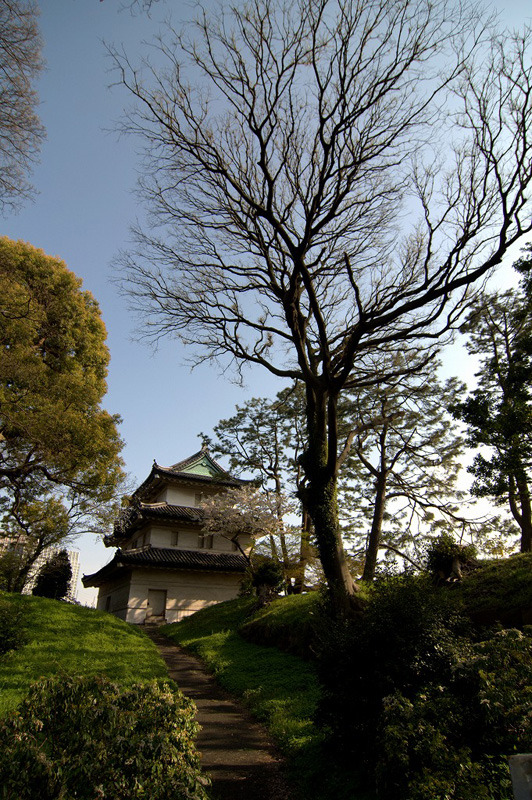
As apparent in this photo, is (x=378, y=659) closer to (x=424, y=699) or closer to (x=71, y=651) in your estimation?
(x=424, y=699)

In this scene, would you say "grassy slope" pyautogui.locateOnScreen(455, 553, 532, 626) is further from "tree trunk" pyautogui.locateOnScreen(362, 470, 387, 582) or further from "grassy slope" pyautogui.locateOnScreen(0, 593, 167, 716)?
"tree trunk" pyautogui.locateOnScreen(362, 470, 387, 582)

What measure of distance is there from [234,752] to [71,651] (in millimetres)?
5600

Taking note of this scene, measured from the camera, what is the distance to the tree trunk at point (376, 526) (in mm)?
18383

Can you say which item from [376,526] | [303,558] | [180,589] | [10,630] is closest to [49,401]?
[10,630]

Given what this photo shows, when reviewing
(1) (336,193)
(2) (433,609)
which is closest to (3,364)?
(1) (336,193)

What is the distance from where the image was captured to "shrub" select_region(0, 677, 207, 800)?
2.71m

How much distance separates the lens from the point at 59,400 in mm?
13930

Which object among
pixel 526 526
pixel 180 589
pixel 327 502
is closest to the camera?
pixel 327 502

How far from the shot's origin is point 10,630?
909 cm

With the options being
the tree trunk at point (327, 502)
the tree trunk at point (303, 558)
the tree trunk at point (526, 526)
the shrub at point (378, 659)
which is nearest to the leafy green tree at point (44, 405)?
the tree trunk at point (327, 502)

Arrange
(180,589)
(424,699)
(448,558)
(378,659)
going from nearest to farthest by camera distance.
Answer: (424,699) → (378,659) → (448,558) → (180,589)

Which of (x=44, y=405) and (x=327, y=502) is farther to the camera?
(x=44, y=405)

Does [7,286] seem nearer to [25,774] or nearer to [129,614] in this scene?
[25,774]

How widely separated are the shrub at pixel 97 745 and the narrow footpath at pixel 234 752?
142cm
